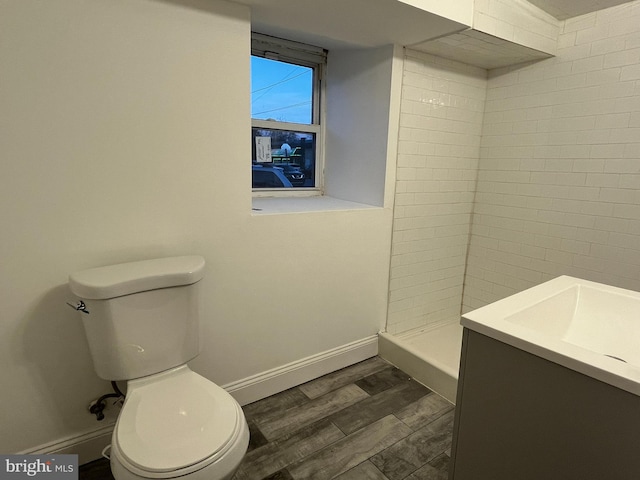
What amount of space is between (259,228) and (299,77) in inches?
48.6

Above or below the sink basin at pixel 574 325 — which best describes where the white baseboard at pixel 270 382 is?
below

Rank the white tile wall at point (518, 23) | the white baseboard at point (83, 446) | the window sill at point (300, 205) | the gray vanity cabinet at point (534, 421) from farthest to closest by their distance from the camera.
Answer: the window sill at point (300, 205) → the white tile wall at point (518, 23) → the white baseboard at point (83, 446) → the gray vanity cabinet at point (534, 421)

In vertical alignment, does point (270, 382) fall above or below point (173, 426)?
below

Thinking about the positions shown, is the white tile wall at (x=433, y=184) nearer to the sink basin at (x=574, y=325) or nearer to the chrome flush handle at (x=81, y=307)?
the sink basin at (x=574, y=325)

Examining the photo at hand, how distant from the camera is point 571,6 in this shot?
200 centimetres

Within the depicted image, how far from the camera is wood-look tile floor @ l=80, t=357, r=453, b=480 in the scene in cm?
154

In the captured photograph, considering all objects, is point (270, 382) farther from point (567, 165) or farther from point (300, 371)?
point (567, 165)

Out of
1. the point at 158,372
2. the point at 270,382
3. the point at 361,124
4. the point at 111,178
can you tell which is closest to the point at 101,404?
the point at 158,372

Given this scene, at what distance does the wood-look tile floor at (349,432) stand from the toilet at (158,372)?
19.6 inches

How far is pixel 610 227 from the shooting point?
2.08 m

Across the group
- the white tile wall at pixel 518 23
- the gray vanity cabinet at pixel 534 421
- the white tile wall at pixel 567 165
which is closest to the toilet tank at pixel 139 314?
the gray vanity cabinet at pixel 534 421
